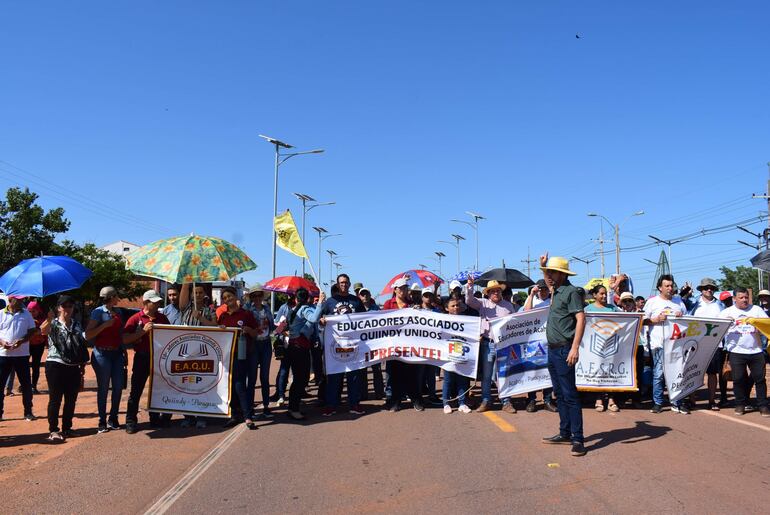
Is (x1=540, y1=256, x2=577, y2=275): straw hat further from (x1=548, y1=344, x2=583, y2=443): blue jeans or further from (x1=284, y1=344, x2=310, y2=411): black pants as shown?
(x1=284, y1=344, x2=310, y2=411): black pants

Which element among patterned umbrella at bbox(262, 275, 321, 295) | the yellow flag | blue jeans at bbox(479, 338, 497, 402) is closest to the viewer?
blue jeans at bbox(479, 338, 497, 402)

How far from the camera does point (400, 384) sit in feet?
33.6

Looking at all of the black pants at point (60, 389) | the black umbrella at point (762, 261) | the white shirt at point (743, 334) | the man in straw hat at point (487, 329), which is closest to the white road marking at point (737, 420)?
the white shirt at point (743, 334)

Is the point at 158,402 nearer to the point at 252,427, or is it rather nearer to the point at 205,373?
the point at 205,373

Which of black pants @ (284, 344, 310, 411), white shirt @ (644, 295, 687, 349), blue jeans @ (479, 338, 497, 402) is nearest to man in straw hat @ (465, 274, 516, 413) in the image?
blue jeans @ (479, 338, 497, 402)

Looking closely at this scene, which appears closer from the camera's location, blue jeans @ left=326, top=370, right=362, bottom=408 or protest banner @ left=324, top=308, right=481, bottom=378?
blue jeans @ left=326, top=370, right=362, bottom=408

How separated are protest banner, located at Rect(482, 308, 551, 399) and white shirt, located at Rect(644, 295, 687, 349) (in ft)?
5.08

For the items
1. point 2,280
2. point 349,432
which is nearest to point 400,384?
point 349,432

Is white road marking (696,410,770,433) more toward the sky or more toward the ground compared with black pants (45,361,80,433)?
more toward the ground

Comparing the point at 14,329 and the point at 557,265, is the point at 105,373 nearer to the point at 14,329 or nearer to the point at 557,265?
the point at 14,329

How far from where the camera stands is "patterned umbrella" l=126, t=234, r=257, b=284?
9.16 m

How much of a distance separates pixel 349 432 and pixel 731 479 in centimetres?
435

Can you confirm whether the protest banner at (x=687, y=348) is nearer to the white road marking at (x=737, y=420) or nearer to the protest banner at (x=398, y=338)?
the white road marking at (x=737, y=420)

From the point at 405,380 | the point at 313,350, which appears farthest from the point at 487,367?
the point at 313,350
